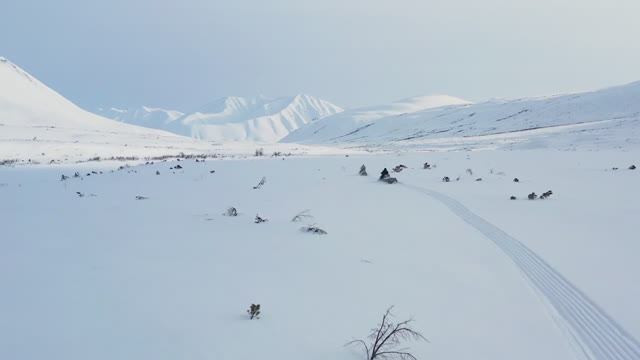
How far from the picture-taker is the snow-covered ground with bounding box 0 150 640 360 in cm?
441

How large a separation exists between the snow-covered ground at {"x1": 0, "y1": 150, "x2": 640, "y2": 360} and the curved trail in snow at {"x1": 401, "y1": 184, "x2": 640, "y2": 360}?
3cm

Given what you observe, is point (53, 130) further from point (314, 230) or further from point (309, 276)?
point (309, 276)

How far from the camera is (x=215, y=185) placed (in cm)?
1599

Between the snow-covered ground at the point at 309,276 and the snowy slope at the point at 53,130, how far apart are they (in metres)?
27.4

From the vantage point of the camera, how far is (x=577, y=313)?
5.70 metres

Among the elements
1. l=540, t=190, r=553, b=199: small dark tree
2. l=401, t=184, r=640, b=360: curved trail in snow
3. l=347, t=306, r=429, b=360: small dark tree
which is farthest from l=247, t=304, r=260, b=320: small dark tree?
l=540, t=190, r=553, b=199: small dark tree

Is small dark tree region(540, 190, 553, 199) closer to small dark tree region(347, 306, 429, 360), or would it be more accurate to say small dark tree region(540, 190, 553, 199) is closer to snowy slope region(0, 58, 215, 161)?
small dark tree region(347, 306, 429, 360)

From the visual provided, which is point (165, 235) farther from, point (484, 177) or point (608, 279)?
point (484, 177)

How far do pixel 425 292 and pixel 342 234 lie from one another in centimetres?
304

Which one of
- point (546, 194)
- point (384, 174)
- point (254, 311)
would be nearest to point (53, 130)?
point (384, 174)

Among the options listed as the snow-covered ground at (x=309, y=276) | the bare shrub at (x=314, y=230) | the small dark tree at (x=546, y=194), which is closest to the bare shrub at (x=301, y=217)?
the snow-covered ground at (x=309, y=276)

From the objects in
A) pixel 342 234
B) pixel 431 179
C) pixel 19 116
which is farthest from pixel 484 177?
pixel 19 116

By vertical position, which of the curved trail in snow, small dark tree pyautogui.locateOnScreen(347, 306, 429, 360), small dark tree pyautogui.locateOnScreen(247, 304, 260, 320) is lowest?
the curved trail in snow

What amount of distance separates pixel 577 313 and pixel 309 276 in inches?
127
